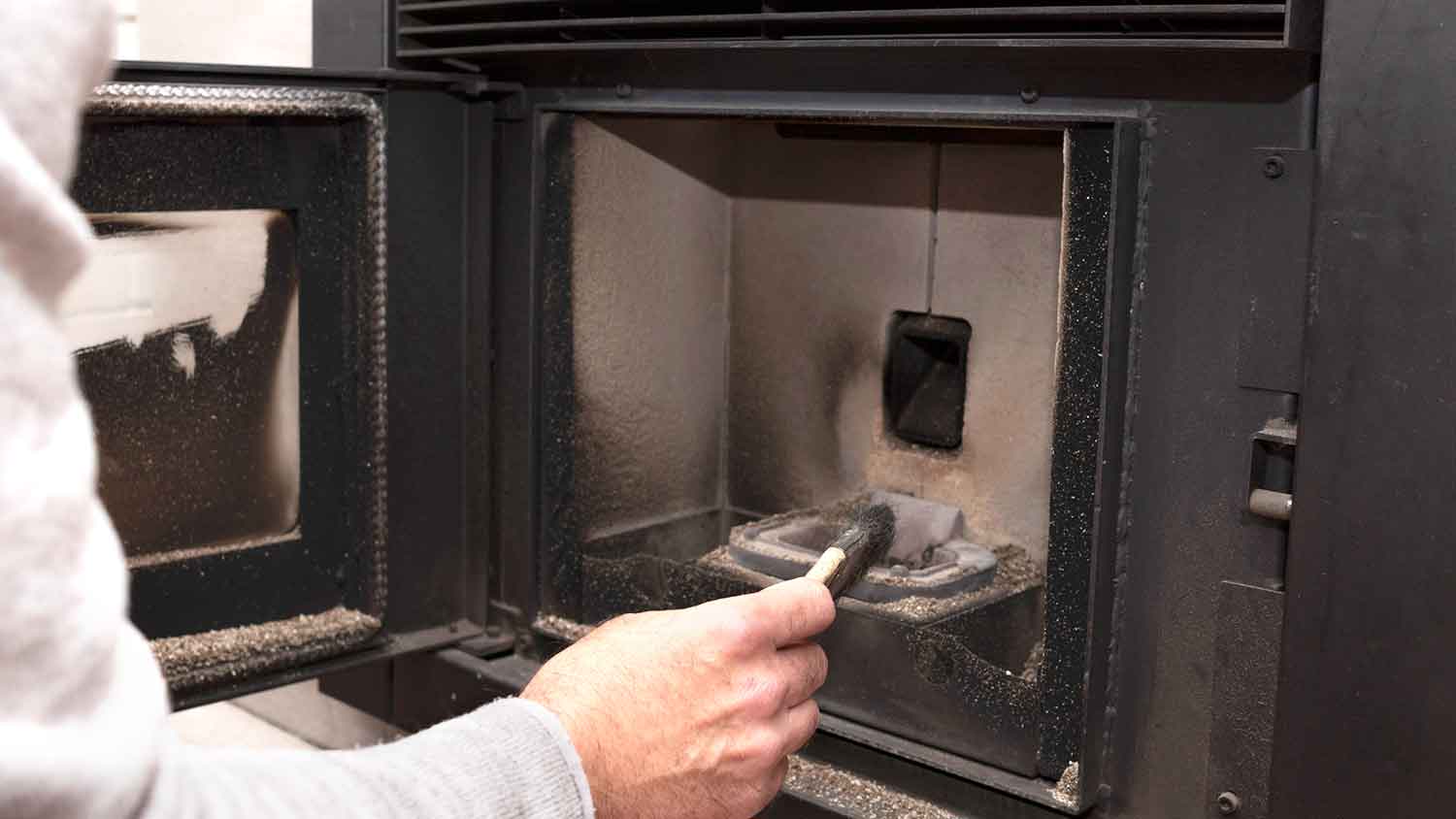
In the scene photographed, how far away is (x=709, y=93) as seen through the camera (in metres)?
1.29

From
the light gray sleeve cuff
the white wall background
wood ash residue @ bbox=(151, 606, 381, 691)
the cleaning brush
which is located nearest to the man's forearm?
the light gray sleeve cuff

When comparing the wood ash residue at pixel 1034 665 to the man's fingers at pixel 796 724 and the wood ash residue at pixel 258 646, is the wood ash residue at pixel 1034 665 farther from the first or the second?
the wood ash residue at pixel 258 646

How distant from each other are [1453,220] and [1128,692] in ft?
1.28

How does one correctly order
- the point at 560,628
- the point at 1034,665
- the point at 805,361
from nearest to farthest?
the point at 1034,665
the point at 560,628
the point at 805,361

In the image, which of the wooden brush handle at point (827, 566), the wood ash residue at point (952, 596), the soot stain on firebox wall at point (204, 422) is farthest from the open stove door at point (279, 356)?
the wooden brush handle at point (827, 566)

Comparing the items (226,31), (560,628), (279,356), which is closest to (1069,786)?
(560,628)

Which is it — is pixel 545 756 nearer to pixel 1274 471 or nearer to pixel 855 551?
pixel 855 551

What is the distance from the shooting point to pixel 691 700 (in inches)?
34.5

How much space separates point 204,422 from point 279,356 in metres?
0.08

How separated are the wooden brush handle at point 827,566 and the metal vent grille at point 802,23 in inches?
14.4

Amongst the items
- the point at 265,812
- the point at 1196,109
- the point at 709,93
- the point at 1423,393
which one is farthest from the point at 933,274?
the point at 265,812

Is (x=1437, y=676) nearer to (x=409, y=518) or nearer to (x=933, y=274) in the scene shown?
(x=933, y=274)

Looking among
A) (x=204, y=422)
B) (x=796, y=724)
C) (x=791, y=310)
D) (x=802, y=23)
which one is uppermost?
(x=802, y=23)

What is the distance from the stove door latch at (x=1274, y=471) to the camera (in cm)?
102
